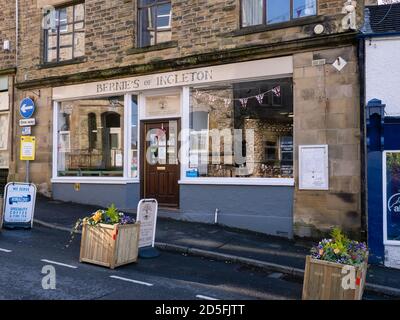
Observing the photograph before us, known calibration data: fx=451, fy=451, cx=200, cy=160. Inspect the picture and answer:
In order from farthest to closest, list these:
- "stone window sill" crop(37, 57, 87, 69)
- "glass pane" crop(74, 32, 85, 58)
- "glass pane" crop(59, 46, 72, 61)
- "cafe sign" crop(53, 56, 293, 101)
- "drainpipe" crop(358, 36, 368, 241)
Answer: "glass pane" crop(59, 46, 72, 61)
"glass pane" crop(74, 32, 85, 58)
"stone window sill" crop(37, 57, 87, 69)
"cafe sign" crop(53, 56, 293, 101)
"drainpipe" crop(358, 36, 368, 241)

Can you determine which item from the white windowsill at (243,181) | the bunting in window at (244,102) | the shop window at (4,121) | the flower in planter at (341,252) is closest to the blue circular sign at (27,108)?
the shop window at (4,121)

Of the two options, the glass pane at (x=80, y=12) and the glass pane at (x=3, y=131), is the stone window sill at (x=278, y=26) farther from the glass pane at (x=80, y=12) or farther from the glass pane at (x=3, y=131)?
the glass pane at (x=3, y=131)

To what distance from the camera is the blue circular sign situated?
14.0 meters

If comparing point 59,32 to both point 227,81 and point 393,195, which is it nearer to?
point 227,81

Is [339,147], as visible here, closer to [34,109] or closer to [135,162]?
[135,162]

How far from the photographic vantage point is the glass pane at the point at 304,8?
9.84 m

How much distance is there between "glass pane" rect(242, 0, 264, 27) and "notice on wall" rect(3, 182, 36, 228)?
20.8 feet

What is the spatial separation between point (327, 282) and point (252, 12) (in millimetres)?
7198

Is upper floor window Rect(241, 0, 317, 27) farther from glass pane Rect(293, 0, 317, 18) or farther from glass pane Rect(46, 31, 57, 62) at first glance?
glass pane Rect(46, 31, 57, 62)

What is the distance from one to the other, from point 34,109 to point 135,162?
412cm

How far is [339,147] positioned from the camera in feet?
30.5

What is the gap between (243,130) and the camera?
10766 millimetres

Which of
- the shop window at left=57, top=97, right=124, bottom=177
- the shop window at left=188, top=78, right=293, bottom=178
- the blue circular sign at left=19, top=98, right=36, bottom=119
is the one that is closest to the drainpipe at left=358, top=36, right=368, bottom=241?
the shop window at left=188, top=78, right=293, bottom=178

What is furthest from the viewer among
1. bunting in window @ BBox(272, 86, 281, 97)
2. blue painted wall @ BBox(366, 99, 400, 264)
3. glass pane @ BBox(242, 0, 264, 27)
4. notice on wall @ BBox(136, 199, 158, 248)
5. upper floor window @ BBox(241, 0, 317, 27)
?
glass pane @ BBox(242, 0, 264, 27)
